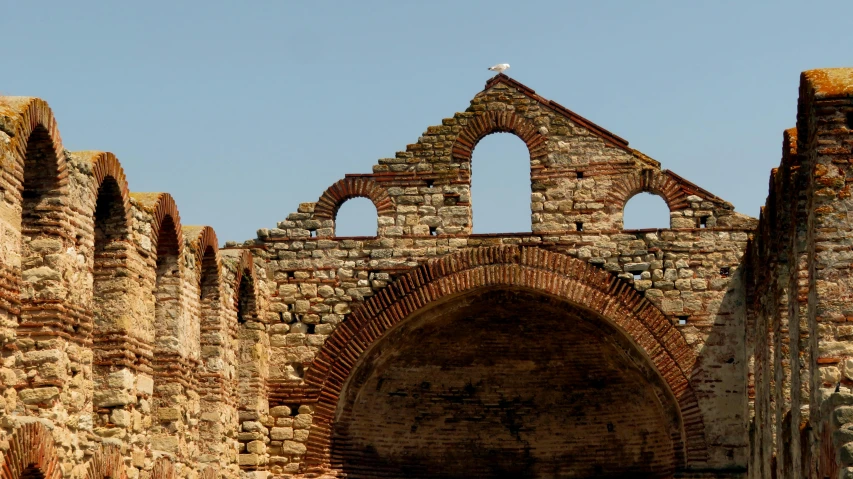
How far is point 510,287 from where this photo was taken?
1677cm

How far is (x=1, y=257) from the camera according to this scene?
9922 millimetres

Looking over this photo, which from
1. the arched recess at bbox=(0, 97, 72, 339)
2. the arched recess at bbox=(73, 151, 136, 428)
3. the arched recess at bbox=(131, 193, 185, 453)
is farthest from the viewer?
the arched recess at bbox=(131, 193, 185, 453)

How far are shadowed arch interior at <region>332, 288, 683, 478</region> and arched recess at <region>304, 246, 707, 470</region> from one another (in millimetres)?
220

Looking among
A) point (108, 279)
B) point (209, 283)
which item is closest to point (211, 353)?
point (209, 283)

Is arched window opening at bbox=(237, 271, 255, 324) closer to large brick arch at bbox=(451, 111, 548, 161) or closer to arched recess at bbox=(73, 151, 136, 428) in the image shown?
large brick arch at bbox=(451, 111, 548, 161)

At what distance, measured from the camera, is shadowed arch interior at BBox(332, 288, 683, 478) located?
17.1 meters

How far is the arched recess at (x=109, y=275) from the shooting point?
1189 cm

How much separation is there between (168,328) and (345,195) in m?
4.30

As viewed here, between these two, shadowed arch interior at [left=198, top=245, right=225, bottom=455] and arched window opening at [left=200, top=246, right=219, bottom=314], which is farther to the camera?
arched window opening at [left=200, top=246, right=219, bottom=314]

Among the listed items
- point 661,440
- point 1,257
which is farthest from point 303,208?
point 1,257

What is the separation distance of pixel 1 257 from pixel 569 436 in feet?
33.4

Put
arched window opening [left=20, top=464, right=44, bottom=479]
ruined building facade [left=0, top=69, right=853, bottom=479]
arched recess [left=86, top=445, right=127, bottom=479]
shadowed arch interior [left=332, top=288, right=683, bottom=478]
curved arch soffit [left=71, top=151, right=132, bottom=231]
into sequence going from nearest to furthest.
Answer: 1. arched window opening [left=20, top=464, right=44, bottom=479]
2. arched recess [left=86, top=445, right=127, bottom=479]
3. curved arch soffit [left=71, top=151, right=132, bottom=231]
4. ruined building facade [left=0, top=69, right=853, bottom=479]
5. shadowed arch interior [left=332, top=288, right=683, bottom=478]

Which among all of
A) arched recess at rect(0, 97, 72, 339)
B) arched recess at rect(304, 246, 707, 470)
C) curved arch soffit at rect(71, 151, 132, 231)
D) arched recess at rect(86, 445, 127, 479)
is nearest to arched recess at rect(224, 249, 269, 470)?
arched recess at rect(304, 246, 707, 470)

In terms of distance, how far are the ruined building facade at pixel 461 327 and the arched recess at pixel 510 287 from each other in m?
0.02
